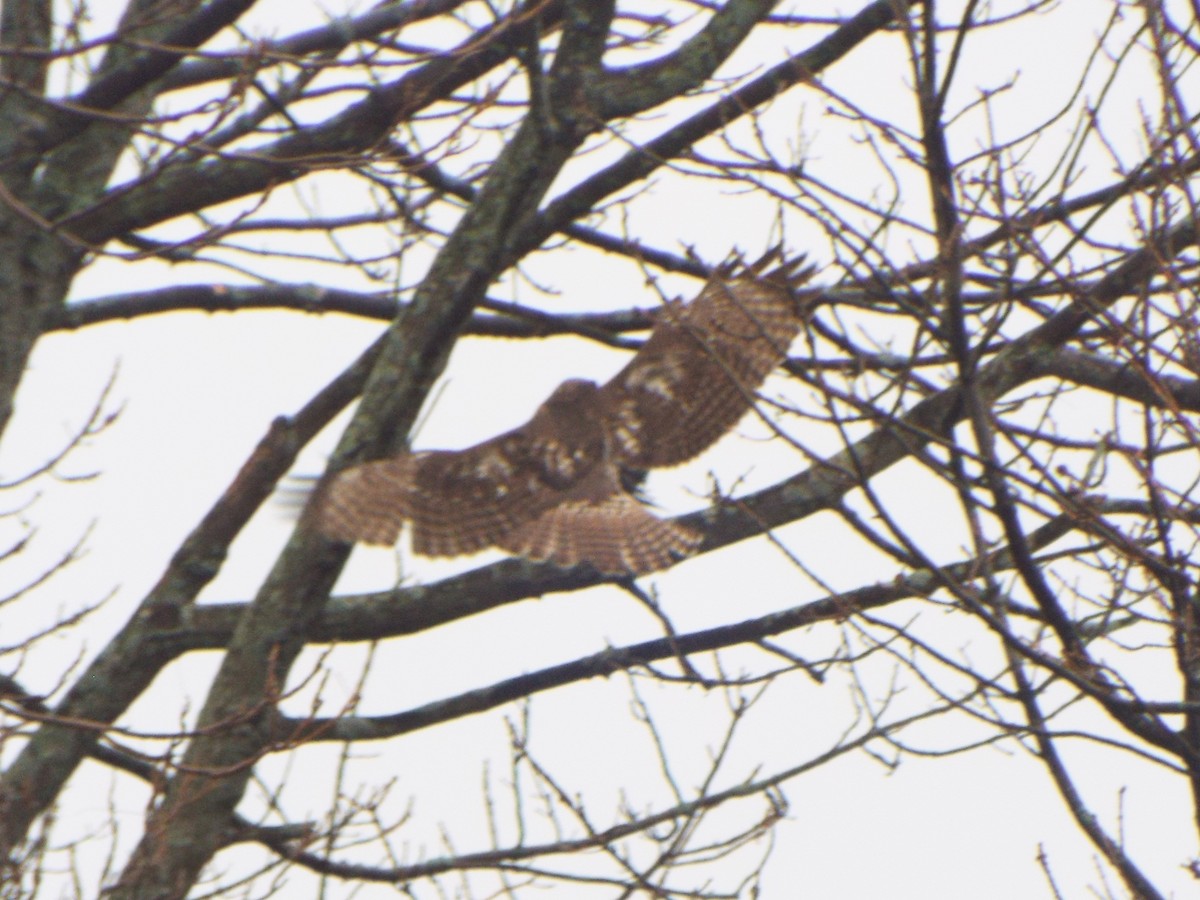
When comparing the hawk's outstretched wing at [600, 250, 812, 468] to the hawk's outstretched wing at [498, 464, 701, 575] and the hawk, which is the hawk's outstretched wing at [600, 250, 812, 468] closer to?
the hawk

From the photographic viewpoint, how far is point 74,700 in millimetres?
4727

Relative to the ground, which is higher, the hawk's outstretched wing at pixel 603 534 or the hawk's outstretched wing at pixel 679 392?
the hawk's outstretched wing at pixel 679 392

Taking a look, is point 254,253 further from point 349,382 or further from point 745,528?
point 745,528

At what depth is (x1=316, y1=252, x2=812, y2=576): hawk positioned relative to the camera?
4789mm

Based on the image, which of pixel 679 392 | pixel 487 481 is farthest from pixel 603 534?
pixel 679 392

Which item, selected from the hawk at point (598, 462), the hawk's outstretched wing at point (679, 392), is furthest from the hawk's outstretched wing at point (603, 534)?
the hawk's outstretched wing at point (679, 392)

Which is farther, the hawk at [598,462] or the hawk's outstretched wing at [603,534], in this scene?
the hawk at [598,462]

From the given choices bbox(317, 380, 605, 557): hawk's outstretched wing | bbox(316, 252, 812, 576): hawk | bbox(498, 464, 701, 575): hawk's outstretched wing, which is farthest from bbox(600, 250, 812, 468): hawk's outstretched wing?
bbox(498, 464, 701, 575): hawk's outstretched wing

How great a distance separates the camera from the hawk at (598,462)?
479 cm

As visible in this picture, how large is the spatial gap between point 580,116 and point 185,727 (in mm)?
1891

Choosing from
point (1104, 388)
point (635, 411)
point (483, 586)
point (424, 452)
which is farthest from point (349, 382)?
point (1104, 388)

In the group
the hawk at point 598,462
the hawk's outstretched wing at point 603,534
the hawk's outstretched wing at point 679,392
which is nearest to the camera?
the hawk's outstretched wing at point 603,534

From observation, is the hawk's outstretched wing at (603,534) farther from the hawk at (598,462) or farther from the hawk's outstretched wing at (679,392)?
the hawk's outstretched wing at (679,392)

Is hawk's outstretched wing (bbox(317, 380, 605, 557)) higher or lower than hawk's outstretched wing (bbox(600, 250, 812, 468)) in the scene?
lower
